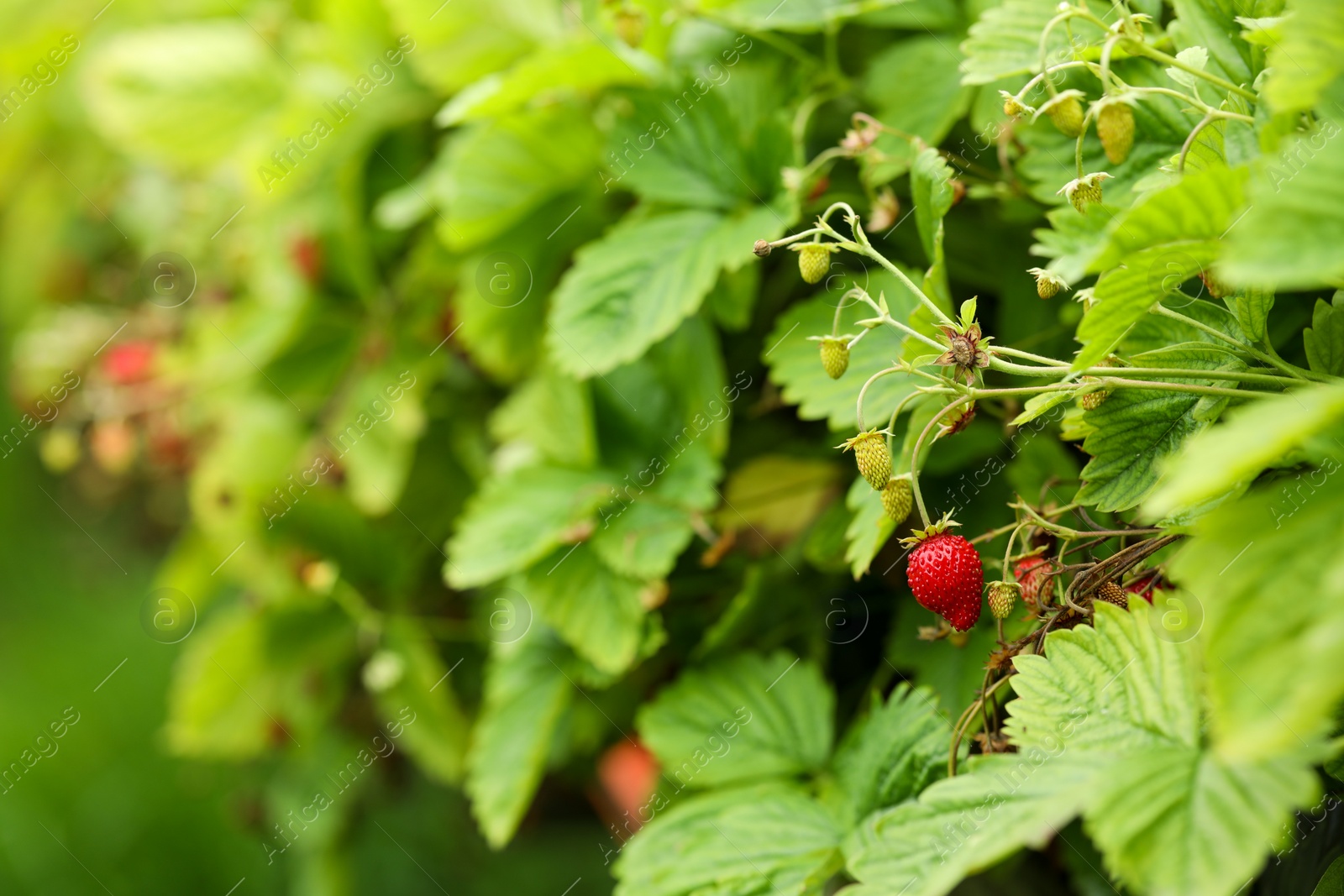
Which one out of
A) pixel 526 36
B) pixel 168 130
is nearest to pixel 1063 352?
pixel 526 36

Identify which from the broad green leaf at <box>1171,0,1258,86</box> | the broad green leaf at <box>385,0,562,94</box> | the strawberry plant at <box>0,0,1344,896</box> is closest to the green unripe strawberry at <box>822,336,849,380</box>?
the strawberry plant at <box>0,0,1344,896</box>

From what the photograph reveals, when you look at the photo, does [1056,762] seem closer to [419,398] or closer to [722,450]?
[722,450]

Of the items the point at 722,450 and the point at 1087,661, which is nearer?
the point at 1087,661

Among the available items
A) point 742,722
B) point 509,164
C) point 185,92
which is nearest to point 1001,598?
point 742,722

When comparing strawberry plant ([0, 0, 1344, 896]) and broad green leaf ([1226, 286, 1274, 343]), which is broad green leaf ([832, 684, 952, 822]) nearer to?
strawberry plant ([0, 0, 1344, 896])

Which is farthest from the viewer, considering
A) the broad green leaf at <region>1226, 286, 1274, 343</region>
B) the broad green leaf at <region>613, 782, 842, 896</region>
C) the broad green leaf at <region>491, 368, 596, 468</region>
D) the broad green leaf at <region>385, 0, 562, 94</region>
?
the broad green leaf at <region>385, 0, 562, 94</region>
